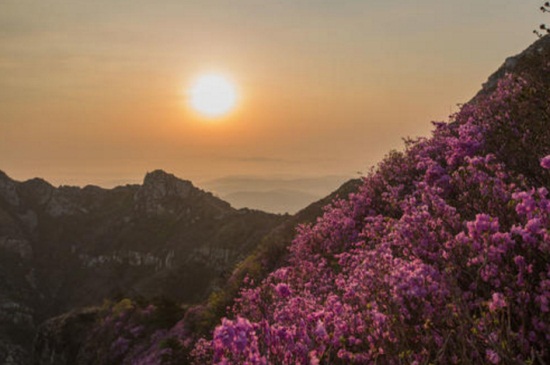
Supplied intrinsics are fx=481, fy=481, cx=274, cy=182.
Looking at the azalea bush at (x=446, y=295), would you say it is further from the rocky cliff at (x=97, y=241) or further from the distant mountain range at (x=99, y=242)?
the rocky cliff at (x=97, y=241)

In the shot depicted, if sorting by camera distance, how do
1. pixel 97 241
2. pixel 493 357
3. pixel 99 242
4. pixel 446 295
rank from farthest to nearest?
pixel 97 241 → pixel 99 242 → pixel 446 295 → pixel 493 357

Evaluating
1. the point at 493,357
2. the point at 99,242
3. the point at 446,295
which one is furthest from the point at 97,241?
the point at 493,357

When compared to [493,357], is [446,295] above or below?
above

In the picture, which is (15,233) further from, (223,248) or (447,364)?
(447,364)

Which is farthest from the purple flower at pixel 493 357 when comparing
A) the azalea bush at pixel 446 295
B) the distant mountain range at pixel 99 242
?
the distant mountain range at pixel 99 242

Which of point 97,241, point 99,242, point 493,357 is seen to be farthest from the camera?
point 97,241

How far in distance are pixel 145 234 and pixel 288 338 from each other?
111 meters

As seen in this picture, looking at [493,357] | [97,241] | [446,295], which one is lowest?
[493,357]

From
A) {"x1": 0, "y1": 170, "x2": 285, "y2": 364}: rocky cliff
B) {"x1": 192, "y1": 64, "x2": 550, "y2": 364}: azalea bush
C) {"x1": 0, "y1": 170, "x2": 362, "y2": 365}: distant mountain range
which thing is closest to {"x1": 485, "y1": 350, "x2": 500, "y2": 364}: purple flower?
Answer: {"x1": 192, "y1": 64, "x2": 550, "y2": 364}: azalea bush

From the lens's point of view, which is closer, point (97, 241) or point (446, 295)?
point (446, 295)

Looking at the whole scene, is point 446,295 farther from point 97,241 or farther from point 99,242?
point 97,241

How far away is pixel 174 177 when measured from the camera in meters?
116

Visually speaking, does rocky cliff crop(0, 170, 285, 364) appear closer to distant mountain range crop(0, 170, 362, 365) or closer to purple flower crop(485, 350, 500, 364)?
distant mountain range crop(0, 170, 362, 365)

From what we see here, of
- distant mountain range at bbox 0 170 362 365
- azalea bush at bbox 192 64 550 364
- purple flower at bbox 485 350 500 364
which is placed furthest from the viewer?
distant mountain range at bbox 0 170 362 365
